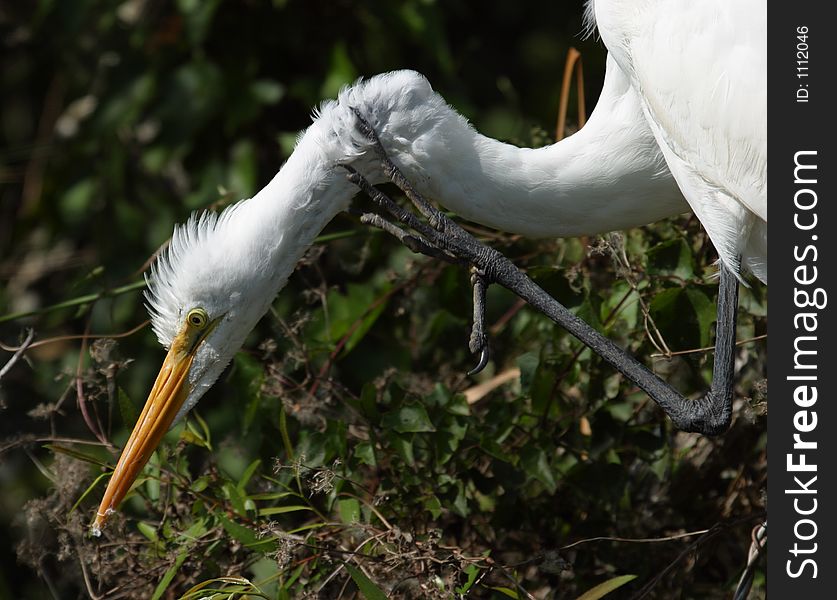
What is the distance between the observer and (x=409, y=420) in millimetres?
2031

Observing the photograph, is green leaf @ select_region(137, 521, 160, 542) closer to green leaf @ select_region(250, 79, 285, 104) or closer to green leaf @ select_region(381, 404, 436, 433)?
green leaf @ select_region(381, 404, 436, 433)

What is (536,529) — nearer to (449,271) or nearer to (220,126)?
Result: (449,271)

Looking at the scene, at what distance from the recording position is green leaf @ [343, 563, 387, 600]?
170cm

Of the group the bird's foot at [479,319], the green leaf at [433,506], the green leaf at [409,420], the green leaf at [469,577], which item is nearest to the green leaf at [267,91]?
the bird's foot at [479,319]

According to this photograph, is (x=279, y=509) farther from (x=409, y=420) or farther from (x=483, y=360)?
(x=483, y=360)

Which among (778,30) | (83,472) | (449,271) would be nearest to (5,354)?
(83,472)

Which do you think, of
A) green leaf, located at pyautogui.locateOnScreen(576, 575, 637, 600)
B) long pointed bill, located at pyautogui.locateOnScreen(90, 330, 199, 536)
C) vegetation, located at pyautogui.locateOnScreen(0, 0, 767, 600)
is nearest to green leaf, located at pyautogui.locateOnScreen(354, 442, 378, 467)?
vegetation, located at pyautogui.locateOnScreen(0, 0, 767, 600)

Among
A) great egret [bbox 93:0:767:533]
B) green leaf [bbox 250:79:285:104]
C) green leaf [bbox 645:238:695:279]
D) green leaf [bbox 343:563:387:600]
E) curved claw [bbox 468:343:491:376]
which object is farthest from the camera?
green leaf [bbox 250:79:285:104]

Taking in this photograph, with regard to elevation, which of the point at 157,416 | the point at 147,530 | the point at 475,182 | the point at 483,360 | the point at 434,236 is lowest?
the point at 147,530

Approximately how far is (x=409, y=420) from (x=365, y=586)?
40 cm

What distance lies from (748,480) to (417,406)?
2.51 feet

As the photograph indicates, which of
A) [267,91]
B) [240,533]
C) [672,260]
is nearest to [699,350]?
[672,260]

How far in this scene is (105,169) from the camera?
3.21m

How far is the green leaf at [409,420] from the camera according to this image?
200cm
